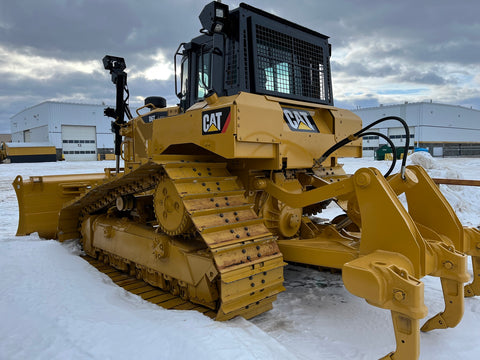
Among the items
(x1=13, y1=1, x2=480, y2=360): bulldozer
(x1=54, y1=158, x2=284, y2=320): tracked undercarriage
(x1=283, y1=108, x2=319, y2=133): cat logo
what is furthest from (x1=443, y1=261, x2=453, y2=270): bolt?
(x1=283, y1=108, x2=319, y2=133): cat logo

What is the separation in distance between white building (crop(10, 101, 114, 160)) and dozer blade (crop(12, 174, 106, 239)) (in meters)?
41.5

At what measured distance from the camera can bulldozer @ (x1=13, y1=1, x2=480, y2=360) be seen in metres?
3.10

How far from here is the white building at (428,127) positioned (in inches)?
1855

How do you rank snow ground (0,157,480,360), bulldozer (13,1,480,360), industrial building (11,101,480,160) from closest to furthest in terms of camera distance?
1. snow ground (0,157,480,360)
2. bulldozer (13,1,480,360)
3. industrial building (11,101,480,160)

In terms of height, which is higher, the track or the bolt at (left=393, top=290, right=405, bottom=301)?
the bolt at (left=393, top=290, right=405, bottom=301)

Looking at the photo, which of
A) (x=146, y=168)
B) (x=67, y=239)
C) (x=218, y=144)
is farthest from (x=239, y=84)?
(x=67, y=239)

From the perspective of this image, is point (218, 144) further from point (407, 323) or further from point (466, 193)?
point (466, 193)

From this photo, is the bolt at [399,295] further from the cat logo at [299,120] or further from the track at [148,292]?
the cat logo at [299,120]

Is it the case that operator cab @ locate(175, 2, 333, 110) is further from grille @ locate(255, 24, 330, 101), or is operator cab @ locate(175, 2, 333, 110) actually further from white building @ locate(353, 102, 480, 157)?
white building @ locate(353, 102, 480, 157)

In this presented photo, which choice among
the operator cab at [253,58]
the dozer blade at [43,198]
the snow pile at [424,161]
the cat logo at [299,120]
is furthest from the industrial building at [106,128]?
the cat logo at [299,120]

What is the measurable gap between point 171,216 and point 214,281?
81 centimetres

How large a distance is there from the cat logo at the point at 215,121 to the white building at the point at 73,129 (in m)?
45.4

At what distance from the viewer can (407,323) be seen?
2574 mm

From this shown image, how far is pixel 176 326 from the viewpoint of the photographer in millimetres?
3211
